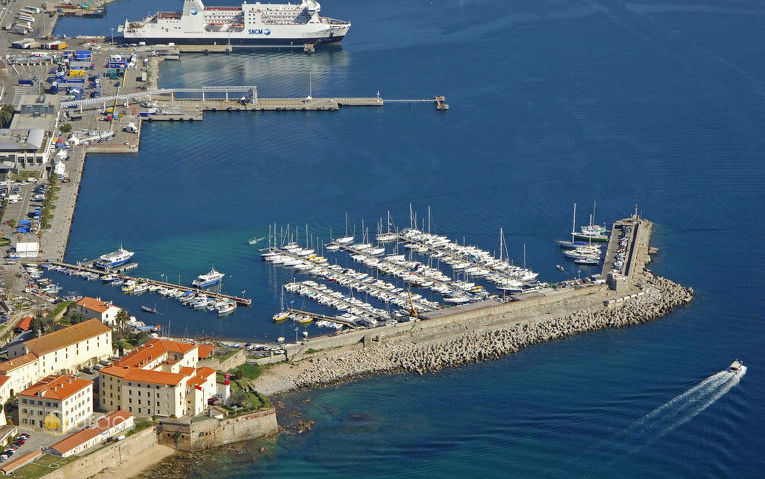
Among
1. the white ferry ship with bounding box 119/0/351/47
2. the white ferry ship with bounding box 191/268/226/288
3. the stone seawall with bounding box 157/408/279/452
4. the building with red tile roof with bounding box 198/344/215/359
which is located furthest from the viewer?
the white ferry ship with bounding box 119/0/351/47

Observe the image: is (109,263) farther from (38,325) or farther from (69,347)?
(69,347)

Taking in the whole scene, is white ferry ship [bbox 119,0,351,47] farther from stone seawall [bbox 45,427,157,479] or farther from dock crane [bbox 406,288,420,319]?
stone seawall [bbox 45,427,157,479]

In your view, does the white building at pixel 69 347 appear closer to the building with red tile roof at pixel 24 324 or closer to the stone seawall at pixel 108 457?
the building with red tile roof at pixel 24 324

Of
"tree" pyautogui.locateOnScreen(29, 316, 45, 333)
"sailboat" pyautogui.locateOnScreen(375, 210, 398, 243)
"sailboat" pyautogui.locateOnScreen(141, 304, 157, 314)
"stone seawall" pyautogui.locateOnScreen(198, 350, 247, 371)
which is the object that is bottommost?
"stone seawall" pyautogui.locateOnScreen(198, 350, 247, 371)

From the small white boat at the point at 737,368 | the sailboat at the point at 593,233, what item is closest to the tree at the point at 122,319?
the sailboat at the point at 593,233

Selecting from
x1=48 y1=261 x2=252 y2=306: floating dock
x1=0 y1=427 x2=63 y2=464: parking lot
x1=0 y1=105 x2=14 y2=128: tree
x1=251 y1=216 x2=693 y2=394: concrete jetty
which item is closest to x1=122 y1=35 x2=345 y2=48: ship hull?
x1=0 y1=105 x2=14 y2=128: tree

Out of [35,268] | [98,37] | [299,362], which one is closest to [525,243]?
[299,362]

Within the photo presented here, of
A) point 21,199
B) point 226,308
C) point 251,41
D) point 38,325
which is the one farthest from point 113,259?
point 251,41
